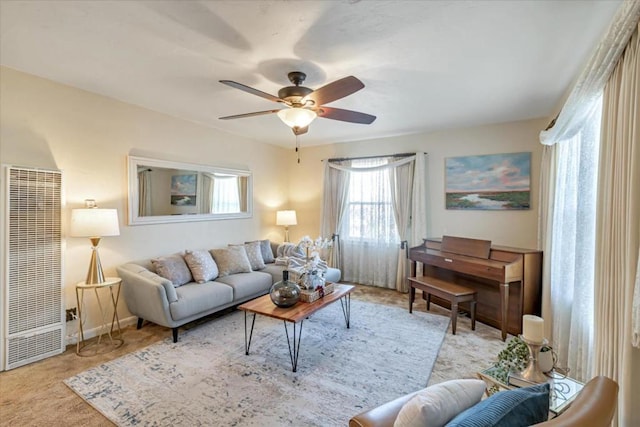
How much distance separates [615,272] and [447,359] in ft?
5.18

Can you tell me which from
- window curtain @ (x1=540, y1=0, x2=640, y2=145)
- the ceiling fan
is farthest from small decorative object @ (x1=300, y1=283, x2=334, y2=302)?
window curtain @ (x1=540, y1=0, x2=640, y2=145)

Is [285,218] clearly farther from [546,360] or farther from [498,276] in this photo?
[546,360]

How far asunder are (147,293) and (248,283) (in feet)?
3.76

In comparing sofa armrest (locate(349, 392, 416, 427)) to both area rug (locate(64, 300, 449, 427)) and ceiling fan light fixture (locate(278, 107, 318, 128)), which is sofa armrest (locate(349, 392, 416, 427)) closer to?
area rug (locate(64, 300, 449, 427))

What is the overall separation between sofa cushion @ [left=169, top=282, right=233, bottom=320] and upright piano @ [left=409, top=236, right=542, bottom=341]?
2677mm

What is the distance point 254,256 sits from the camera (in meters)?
4.43

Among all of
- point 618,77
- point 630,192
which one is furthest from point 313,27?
point 630,192

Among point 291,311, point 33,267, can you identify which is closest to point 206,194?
point 33,267

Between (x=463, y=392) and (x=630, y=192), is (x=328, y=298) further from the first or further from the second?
(x=630, y=192)

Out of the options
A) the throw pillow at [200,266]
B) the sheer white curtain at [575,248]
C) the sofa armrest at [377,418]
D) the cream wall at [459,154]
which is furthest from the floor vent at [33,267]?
the sheer white curtain at [575,248]

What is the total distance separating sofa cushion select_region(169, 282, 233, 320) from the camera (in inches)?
117

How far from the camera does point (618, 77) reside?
1625 mm

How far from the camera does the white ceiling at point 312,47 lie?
68.6 inches

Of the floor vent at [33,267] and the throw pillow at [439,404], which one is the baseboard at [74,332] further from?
the throw pillow at [439,404]
